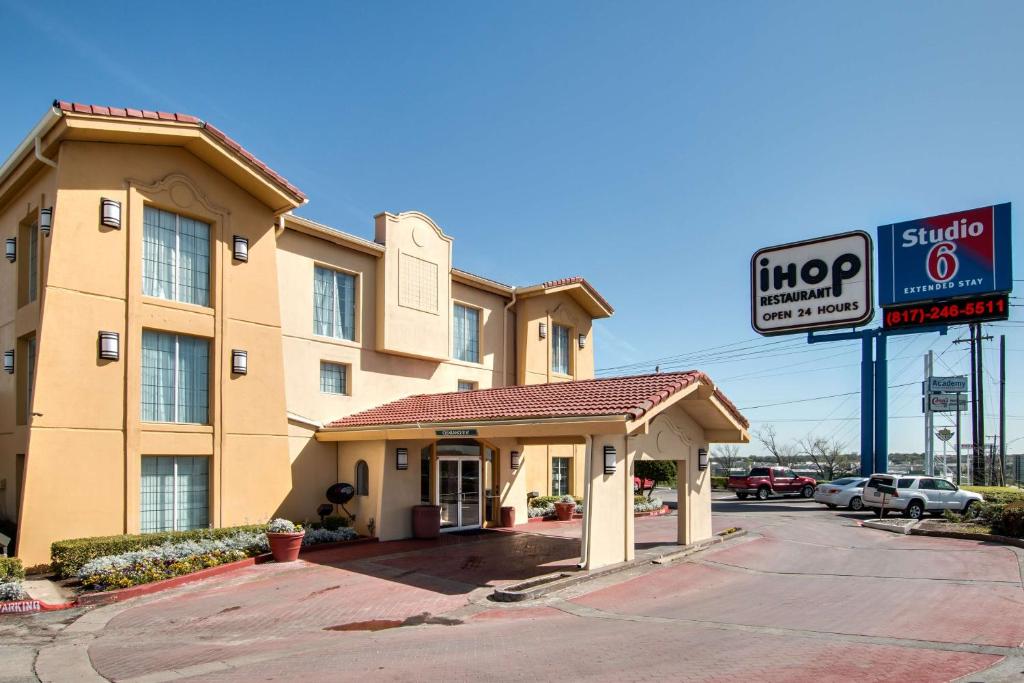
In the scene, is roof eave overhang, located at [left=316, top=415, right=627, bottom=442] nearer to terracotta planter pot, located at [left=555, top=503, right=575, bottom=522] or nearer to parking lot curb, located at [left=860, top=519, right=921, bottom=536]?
terracotta planter pot, located at [left=555, top=503, right=575, bottom=522]

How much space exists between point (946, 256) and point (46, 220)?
29.3 meters

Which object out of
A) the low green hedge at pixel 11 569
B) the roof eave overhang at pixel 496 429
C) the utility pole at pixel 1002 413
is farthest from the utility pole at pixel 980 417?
the low green hedge at pixel 11 569

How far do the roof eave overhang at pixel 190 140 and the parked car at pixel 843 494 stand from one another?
2433 centimetres

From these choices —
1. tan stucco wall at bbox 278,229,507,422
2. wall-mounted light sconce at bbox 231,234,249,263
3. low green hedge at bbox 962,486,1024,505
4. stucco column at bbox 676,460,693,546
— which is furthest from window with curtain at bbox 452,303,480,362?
low green hedge at bbox 962,486,1024,505

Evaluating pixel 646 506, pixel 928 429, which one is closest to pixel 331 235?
pixel 646 506

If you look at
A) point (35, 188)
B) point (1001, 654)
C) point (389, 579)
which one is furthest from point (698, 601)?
point (35, 188)

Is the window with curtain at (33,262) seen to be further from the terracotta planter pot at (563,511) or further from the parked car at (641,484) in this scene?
the parked car at (641,484)

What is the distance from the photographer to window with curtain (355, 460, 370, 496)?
17.9 meters

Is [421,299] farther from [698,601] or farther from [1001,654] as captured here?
[1001,654]

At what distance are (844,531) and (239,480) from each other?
1721 cm

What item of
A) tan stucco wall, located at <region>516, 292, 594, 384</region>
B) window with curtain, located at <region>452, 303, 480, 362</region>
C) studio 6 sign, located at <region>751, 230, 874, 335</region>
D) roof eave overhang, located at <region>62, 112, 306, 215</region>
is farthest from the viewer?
tan stucco wall, located at <region>516, 292, 594, 384</region>

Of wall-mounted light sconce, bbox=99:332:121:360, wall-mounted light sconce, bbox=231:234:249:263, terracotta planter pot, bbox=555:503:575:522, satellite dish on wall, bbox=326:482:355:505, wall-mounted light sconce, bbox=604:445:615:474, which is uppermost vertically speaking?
wall-mounted light sconce, bbox=231:234:249:263

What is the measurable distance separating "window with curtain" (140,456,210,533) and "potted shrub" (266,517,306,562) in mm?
1824

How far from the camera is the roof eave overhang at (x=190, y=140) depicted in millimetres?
13961
